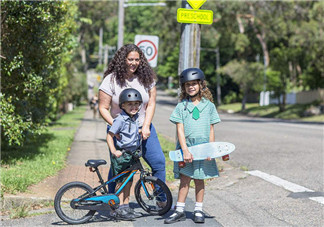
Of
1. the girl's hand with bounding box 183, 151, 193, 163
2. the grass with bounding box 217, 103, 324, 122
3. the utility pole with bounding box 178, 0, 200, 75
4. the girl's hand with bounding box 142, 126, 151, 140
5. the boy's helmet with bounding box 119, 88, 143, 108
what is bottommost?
the grass with bounding box 217, 103, 324, 122

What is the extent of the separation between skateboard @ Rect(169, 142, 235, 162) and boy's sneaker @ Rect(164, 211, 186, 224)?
1.99 ft

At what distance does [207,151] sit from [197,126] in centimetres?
30

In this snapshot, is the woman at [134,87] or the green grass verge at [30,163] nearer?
the woman at [134,87]

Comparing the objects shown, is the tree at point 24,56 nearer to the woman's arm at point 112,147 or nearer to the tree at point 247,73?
the woman's arm at point 112,147

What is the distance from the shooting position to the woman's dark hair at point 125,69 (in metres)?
5.84

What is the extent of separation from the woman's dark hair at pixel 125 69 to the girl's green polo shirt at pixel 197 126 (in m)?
0.51

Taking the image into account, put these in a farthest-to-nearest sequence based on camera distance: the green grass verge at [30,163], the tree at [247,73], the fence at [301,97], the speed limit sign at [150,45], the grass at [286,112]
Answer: the tree at [247,73] < the fence at [301,97] < the grass at [286,112] < the speed limit sign at [150,45] < the green grass verge at [30,163]

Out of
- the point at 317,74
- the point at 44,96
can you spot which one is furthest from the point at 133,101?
the point at 317,74

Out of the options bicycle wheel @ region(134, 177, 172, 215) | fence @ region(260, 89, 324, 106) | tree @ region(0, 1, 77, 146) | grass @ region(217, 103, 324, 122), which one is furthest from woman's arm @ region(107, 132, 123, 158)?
fence @ region(260, 89, 324, 106)

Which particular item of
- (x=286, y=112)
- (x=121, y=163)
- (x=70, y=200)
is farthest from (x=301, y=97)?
(x=70, y=200)

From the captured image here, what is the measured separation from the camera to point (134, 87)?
5.84 meters

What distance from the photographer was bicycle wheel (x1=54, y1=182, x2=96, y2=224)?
564 centimetres

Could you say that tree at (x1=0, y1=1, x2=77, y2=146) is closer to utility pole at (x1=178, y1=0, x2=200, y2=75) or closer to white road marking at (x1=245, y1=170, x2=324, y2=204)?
utility pole at (x1=178, y1=0, x2=200, y2=75)

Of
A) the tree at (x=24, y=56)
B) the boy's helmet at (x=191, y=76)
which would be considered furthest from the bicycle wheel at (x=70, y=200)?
the tree at (x=24, y=56)
